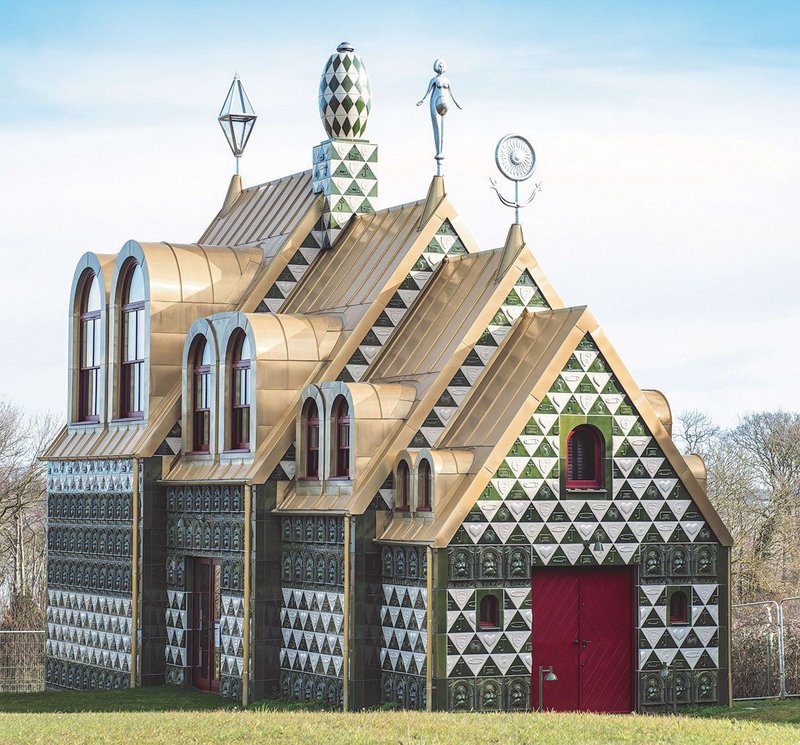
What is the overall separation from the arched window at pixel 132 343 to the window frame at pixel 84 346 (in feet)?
3.42

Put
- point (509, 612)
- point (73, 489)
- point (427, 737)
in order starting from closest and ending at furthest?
1. point (427, 737)
2. point (509, 612)
3. point (73, 489)

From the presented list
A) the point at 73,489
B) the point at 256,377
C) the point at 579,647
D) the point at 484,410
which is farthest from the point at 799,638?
the point at 73,489

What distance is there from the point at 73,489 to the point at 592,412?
541 inches

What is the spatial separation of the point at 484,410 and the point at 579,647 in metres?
4.16

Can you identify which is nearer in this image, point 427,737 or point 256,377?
point 427,737

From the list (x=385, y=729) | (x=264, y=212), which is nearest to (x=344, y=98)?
(x=264, y=212)

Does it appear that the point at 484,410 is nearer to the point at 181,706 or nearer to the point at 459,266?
the point at 459,266

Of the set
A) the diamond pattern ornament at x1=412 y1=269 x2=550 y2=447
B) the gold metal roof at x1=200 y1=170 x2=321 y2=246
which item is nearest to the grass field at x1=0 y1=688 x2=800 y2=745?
the diamond pattern ornament at x1=412 y1=269 x2=550 y2=447

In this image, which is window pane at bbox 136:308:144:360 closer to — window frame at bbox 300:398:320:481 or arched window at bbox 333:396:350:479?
window frame at bbox 300:398:320:481

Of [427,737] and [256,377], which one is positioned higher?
[256,377]

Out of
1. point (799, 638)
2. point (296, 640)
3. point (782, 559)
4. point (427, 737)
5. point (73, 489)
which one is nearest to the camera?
point (427, 737)

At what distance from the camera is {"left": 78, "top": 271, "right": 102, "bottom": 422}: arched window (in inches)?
1438

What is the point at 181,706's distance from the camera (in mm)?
30141

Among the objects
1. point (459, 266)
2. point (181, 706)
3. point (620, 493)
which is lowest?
point (181, 706)
